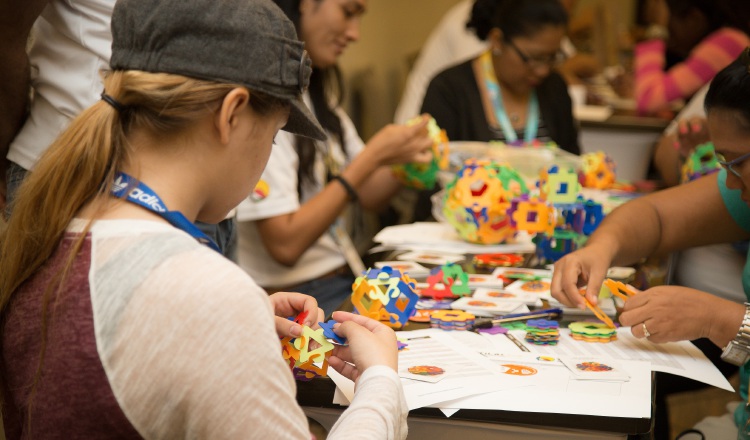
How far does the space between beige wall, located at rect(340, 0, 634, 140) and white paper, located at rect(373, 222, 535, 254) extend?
241cm

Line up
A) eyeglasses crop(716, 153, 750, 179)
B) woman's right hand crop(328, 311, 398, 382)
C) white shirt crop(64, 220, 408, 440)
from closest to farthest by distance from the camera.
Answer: white shirt crop(64, 220, 408, 440) < woman's right hand crop(328, 311, 398, 382) < eyeglasses crop(716, 153, 750, 179)

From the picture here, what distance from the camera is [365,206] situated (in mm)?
3094

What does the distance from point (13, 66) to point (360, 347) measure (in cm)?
106

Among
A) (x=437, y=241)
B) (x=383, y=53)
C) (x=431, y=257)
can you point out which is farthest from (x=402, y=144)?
(x=383, y=53)

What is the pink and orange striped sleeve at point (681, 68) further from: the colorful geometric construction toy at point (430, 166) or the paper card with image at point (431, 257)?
the paper card with image at point (431, 257)

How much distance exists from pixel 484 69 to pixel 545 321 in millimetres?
1990

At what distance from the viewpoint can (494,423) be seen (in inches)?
53.6

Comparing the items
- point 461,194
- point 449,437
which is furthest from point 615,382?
point 461,194

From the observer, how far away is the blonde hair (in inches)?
42.0

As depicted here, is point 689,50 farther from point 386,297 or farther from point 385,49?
point 386,297

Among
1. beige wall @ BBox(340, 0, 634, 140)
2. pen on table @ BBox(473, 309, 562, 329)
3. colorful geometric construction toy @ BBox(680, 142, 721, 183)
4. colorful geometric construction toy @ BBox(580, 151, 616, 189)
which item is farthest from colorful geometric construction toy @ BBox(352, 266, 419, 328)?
beige wall @ BBox(340, 0, 634, 140)

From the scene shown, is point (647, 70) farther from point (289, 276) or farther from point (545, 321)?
point (545, 321)

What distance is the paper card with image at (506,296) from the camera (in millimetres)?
1890

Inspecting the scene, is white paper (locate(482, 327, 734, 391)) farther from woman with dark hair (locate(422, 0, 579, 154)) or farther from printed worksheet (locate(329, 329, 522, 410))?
woman with dark hair (locate(422, 0, 579, 154))
